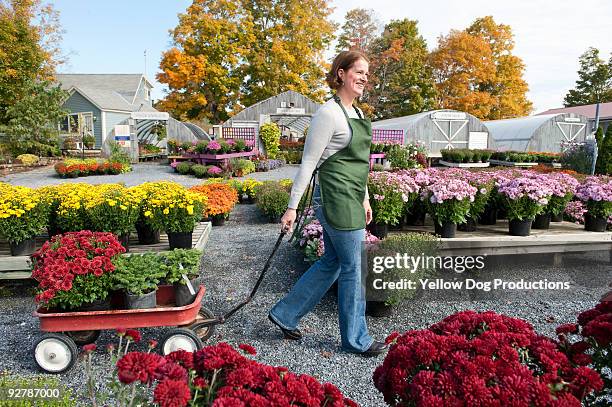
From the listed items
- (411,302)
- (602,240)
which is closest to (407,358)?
(411,302)

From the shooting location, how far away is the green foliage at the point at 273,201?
7492 mm

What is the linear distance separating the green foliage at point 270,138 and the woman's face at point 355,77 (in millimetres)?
19022

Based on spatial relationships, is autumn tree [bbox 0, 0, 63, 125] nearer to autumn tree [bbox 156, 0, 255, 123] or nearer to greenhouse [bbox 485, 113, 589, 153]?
autumn tree [bbox 156, 0, 255, 123]

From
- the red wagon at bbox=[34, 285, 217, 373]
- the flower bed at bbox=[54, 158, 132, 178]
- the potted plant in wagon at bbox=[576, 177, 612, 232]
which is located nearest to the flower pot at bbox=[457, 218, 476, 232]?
the potted plant in wagon at bbox=[576, 177, 612, 232]

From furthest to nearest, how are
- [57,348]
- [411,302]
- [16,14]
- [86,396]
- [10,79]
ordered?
1. [16,14]
2. [10,79]
3. [411,302]
4. [57,348]
5. [86,396]

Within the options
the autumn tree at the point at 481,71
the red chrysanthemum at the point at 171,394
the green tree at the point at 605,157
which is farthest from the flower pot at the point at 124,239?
the autumn tree at the point at 481,71

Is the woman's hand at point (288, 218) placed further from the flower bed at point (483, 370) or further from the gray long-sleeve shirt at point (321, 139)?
the flower bed at point (483, 370)

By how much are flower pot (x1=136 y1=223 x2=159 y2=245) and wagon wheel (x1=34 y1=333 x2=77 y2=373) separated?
2.00 meters

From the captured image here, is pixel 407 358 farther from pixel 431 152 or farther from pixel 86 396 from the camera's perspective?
pixel 431 152

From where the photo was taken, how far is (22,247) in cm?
415

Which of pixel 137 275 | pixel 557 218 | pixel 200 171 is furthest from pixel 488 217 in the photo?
pixel 200 171

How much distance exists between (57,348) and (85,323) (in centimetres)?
23

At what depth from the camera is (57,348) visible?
2859 mm

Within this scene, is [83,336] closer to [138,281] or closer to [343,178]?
[138,281]
